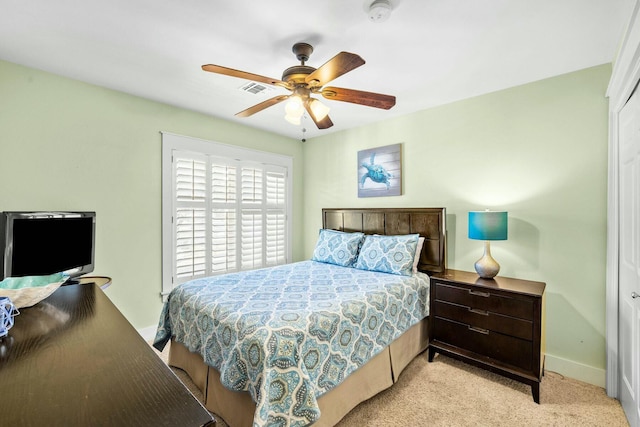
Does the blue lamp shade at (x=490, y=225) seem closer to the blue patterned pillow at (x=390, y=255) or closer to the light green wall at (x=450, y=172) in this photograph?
the light green wall at (x=450, y=172)

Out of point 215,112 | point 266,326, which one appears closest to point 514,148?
point 266,326

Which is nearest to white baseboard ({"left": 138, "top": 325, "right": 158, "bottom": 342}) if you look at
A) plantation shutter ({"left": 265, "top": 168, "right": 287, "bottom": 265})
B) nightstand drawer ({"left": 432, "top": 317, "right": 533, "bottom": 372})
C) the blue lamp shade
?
plantation shutter ({"left": 265, "top": 168, "right": 287, "bottom": 265})

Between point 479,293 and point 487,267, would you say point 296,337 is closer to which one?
point 479,293

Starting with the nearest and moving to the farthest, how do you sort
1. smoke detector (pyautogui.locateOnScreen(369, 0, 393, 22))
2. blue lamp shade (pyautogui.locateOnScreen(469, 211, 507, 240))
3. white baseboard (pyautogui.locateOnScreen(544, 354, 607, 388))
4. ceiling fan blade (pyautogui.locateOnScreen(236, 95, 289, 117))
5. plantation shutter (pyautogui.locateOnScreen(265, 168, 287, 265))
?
smoke detector (pyautogui.locateOnScreen(369, 0, 393, 22))
ceiling fan blade (pyautogui.locateOnScreen(236, 95, 289, 117))
white baseboard (pyautogui.locateOnScreen(544, 354, 607, 388))
blue lamp shade (pyautogui.locateOnScreen(469, 211, 507, 240))
plantation shutter (pyautogui.locateOnScreen(265, 168, 287, 265))

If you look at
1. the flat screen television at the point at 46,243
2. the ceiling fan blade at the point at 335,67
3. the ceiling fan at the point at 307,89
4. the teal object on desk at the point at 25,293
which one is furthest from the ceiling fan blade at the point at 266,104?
the teal object on desk at the point at 25,293

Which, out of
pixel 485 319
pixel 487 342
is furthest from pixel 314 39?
pixel 487 342

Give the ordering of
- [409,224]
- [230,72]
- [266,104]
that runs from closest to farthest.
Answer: [230,72] < [266,104] < [409,224]

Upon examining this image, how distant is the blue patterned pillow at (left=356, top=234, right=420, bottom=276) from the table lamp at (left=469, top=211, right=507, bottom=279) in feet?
1.87

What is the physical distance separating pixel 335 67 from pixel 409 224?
2110 millimetres

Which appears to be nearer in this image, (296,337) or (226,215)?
(296,337)

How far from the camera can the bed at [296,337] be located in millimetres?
1520

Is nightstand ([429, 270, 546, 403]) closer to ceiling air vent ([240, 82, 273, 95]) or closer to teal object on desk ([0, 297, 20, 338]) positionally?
ceiling air vent ([240, 82, 273, 95])

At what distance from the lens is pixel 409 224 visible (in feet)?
10.9

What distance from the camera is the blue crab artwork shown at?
A: 3.65m
